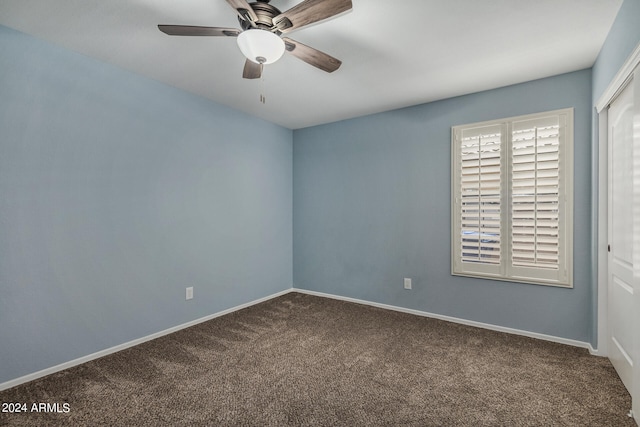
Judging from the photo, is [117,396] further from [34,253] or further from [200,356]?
[34,253]

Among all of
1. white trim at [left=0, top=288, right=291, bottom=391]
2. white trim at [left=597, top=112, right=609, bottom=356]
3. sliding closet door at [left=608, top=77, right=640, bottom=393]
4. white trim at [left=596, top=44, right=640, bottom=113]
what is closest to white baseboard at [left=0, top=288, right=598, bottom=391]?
white trim at [left=0, top=288, right=291, bottom=391]

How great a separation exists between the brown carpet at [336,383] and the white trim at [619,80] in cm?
203

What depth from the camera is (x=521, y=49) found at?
2400mm

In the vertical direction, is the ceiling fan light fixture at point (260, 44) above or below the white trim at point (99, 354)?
above

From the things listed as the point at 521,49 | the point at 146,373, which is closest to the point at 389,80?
the point at 521,49

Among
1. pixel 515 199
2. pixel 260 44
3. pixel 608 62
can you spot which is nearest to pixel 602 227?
pixel 515 199

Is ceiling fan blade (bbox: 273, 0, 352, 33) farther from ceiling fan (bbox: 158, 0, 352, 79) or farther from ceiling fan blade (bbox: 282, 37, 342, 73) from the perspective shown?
ceiling fan blade (bbox: 282, 37, 342, 73)

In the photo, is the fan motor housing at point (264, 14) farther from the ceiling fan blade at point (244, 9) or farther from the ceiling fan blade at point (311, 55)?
the ceiling fan blade at point (311, 55)

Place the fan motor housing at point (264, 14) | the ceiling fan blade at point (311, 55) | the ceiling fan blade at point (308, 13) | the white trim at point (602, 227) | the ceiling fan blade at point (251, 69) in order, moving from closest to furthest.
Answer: the ceiling fan blade at point (308, 13), the fan motor housing at point (264, 14), the ceiling fan blade at point (311, 55), the ceiling fan blade at point (251, 69), the white trim at point (602, 227)

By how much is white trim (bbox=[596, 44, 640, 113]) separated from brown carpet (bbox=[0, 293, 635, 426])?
6.64 ft

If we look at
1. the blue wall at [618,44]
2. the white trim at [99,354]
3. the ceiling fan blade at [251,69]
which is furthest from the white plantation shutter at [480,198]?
the white trim at [99,354]

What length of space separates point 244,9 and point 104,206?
79.7 inches

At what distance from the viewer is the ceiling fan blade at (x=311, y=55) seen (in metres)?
1.92

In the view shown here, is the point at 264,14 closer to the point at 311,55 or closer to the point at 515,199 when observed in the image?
the point at 311,55
